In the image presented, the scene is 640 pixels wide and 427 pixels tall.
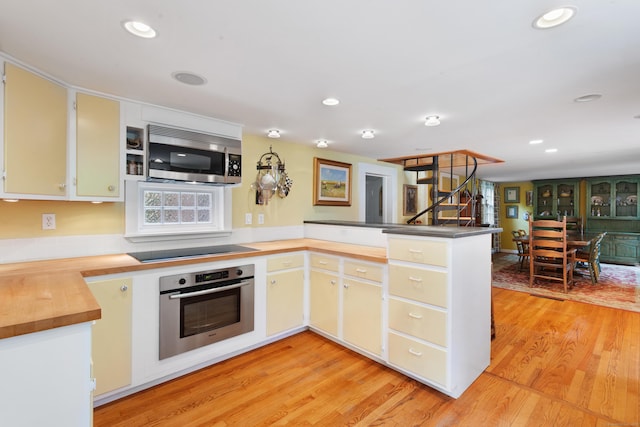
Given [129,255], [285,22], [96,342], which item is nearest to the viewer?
[285,22]

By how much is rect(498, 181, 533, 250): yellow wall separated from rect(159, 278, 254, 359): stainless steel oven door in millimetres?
8269

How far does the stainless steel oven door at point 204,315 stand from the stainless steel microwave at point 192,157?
91 centimetres

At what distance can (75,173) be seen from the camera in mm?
2080

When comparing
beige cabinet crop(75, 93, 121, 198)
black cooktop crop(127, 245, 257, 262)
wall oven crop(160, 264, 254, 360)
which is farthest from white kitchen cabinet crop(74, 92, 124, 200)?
wall oven crop(160, 264, 254, 360)

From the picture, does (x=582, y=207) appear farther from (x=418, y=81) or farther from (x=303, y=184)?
(x=418, y=81)

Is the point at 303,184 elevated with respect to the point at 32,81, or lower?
lower

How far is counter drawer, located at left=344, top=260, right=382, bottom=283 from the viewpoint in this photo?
7.98 feet

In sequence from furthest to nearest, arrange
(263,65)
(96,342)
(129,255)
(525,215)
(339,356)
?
(525,215)
(339,356)
(129,255)
(96,342)
(263,65)

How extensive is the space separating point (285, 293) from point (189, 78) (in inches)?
76.9

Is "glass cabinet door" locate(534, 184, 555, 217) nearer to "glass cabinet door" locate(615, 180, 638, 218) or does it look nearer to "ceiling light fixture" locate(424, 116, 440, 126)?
"glass cabinet door" locate(615, 180, 638, 218)

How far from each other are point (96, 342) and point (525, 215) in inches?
381

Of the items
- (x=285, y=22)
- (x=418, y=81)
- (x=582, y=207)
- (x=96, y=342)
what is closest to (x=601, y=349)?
(x=418, y=81)

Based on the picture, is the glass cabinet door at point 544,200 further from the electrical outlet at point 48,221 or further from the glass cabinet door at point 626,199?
the electrical outlet at point 48,221

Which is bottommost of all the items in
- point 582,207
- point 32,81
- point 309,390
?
point 309,390
